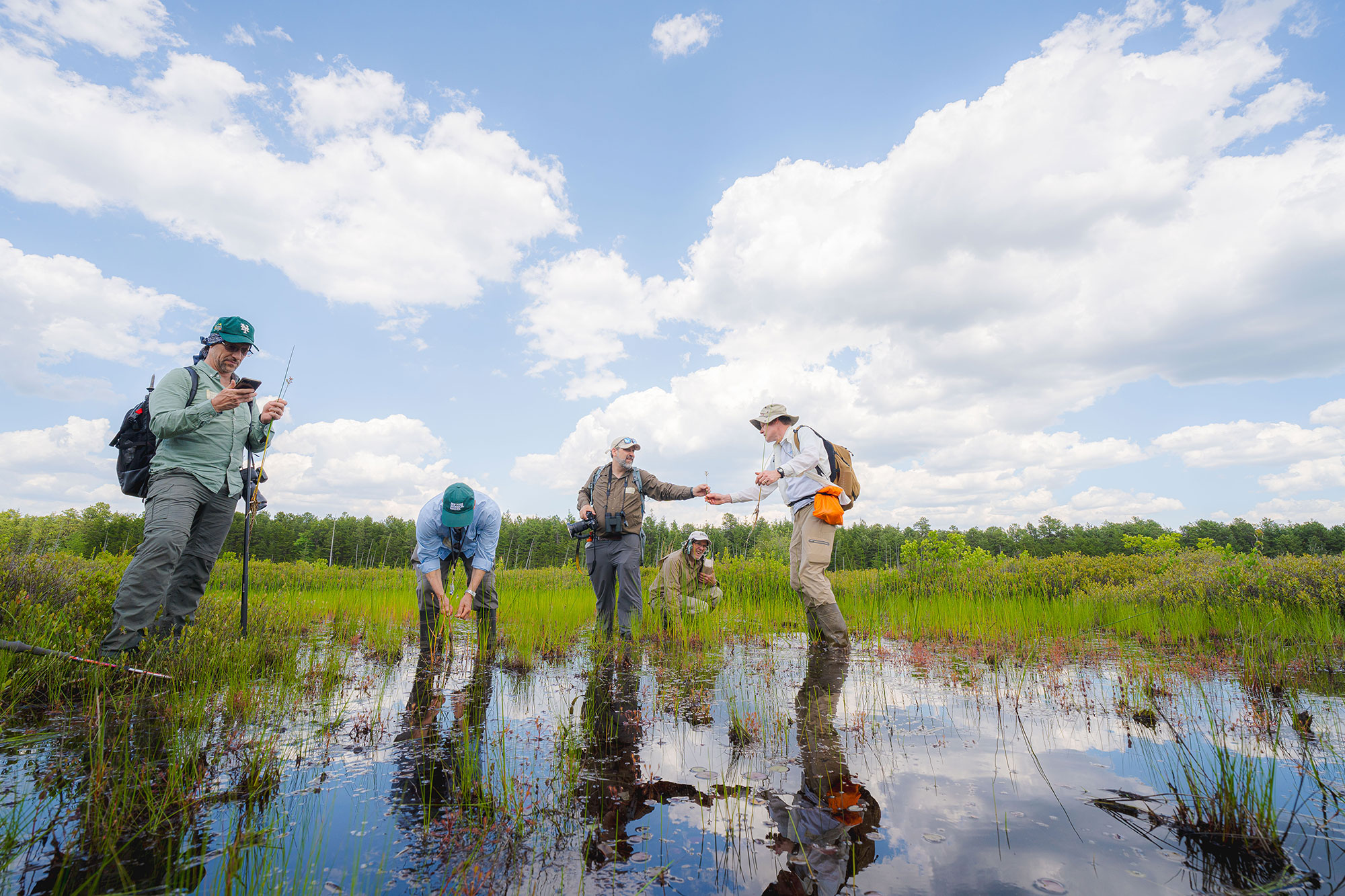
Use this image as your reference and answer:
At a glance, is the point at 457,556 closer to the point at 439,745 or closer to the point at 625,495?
the point at 625,495

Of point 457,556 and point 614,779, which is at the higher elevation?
point 457,556

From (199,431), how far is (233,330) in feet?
2.75

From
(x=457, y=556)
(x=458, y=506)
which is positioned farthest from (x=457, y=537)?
(x=458, y=506)

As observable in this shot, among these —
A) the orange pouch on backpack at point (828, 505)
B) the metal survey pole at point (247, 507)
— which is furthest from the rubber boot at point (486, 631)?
the orange pouch on backpack at point (828, 505)

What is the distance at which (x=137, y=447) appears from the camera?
14.4 ft

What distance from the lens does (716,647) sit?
654 cm

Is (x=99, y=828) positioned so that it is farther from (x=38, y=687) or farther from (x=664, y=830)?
(x=38, y=687)

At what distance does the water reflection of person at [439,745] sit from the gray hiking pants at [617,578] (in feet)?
5.43

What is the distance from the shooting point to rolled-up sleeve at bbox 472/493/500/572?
5681mm

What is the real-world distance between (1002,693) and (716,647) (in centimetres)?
290

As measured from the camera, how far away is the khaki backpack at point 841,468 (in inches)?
259

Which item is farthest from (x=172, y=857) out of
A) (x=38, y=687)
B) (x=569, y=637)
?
(x=569, y=637)

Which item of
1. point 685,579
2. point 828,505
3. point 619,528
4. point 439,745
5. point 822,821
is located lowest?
point 439,745

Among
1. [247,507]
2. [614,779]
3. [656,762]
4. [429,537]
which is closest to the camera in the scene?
[614,779]
